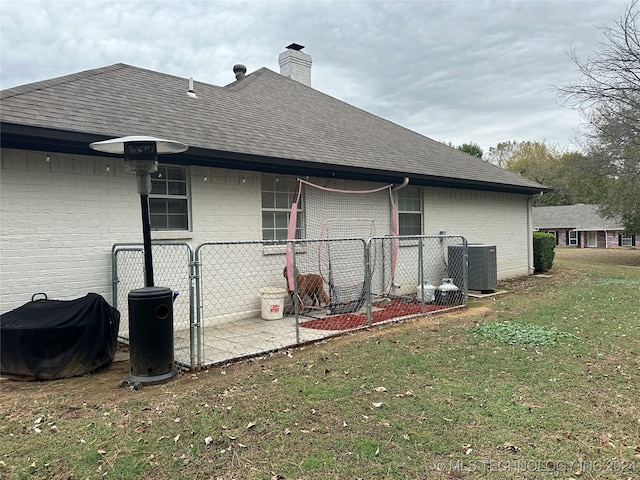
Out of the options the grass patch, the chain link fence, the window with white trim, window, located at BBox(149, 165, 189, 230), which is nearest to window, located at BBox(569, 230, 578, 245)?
the window with white trim

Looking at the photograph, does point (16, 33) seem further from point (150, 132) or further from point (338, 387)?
point (338, 387)

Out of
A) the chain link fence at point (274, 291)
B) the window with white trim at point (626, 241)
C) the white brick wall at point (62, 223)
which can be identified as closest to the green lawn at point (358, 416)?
the chain link fence at point (274, 291)

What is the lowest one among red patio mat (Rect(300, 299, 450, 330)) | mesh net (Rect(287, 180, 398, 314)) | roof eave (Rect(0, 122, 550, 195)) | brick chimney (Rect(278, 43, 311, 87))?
red patio mat (Rect(300, 299, 450, 330))

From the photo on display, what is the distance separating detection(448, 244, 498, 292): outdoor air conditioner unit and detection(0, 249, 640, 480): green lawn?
4069mm

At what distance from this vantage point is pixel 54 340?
14.7ft

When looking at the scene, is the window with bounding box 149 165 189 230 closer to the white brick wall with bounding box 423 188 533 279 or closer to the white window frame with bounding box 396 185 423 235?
the white window frame with bounding box 396 185 423 235

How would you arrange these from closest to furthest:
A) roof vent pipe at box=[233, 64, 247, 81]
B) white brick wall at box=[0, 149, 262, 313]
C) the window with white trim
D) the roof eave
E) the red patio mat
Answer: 1. the roof eave
2. white brick wall at box=[0, 149, 262, 313]
3. the red patio mat
4. roof vent pipe at box=[233, 64, 247, 81]
5. the window with white trim

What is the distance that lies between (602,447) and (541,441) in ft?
1.27

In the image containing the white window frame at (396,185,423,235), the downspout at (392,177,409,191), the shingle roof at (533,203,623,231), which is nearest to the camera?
the downspout at (392,177,409,191)

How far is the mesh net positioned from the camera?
26.1 feet

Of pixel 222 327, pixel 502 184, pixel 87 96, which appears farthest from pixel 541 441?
pixel 502 184

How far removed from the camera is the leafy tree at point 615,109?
57.4ft

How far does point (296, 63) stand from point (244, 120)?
6060mm

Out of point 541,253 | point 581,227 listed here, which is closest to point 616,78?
point 541,253
